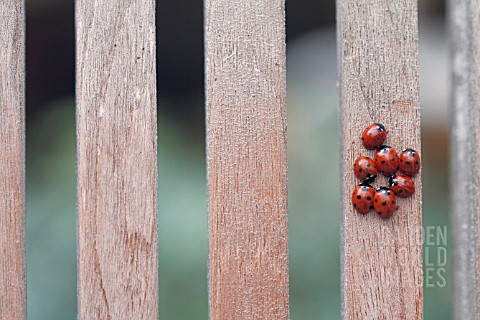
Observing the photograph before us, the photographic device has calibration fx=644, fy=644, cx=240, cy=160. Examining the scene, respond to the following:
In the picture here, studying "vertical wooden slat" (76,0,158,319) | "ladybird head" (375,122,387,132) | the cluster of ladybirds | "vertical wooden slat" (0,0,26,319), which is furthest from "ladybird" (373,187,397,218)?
"vertical wooden slat" (0,0,26,319)

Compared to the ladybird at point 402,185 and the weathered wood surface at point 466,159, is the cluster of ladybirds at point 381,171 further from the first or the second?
the weathered wood surface at point 466,159

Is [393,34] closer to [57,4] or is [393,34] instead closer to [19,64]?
[19,64]

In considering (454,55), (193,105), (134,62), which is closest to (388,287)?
(454,55)

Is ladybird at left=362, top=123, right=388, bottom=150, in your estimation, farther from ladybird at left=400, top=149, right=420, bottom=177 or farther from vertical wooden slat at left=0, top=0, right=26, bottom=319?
vertical wooden slat at left=0, top=0, right=26, bottom=319

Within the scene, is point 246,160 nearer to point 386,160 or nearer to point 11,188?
point 386,160

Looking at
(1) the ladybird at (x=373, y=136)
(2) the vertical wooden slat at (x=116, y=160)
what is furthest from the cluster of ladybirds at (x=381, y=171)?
(2) the vertical wooden slat at (x=116, y=160)

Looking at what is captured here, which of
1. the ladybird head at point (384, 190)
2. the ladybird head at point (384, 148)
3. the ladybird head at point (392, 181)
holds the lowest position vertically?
the ladybird head at point (384, 190)

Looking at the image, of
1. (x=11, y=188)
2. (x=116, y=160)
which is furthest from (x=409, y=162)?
(x=11, y=188)
